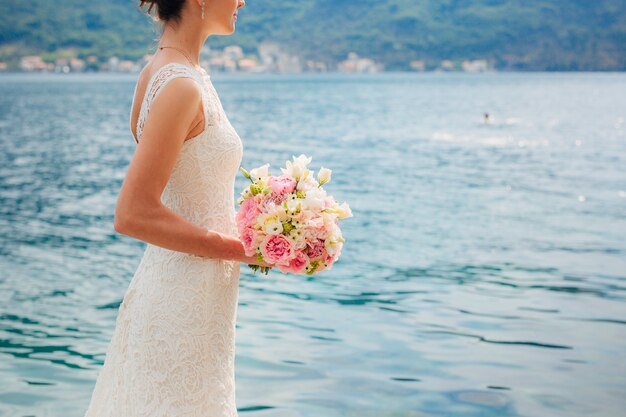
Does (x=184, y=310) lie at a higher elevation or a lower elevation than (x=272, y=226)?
lower

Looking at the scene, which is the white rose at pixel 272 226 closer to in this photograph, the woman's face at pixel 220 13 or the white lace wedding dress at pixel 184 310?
the white lace wedding dress at pixel 184 310

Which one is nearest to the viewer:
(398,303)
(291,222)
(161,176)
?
(161,176)

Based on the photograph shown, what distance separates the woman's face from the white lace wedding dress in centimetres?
17

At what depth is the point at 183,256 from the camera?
2924 millimetres

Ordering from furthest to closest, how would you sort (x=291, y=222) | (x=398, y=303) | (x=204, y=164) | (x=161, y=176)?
(x=398, y=303)
(x=291, y=222)
(x=204, y=164)
(x=161, y=176)

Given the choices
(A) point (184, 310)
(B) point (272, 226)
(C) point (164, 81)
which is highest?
(C) point (164, 81)

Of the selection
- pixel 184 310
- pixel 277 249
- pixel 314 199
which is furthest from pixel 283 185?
pixel 184 310

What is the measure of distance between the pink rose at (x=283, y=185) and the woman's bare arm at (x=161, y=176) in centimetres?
34

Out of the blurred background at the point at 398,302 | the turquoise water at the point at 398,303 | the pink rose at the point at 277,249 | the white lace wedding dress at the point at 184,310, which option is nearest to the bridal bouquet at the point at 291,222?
the pink rose at the point at 277,249

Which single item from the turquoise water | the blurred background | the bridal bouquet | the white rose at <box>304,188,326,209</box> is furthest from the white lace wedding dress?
the turquoise water

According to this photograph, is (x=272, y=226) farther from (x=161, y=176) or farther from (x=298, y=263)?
(x=161, y=176)

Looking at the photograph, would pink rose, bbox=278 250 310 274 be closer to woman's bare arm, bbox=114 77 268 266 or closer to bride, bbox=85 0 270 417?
bride, bbox=85 0 270 417

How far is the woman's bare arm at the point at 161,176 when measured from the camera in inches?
106

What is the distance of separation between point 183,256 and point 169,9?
839 mm
